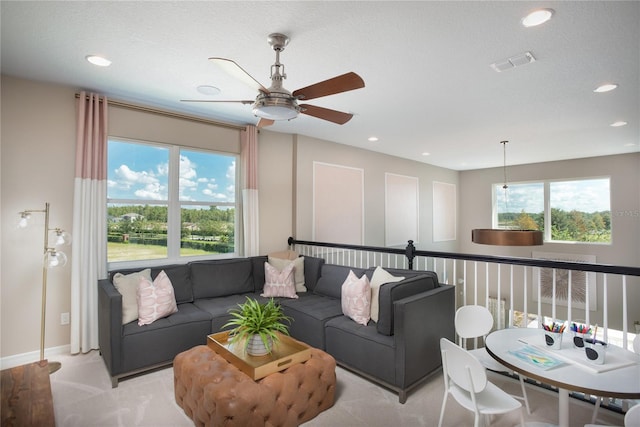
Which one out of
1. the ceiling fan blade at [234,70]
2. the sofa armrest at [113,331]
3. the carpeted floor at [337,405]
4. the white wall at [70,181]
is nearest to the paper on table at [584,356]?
the carpeted floor at [337,405]

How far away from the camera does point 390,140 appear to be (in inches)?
216

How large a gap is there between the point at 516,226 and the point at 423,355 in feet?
21.8

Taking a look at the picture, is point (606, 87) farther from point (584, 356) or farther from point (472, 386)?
point (472, 386)

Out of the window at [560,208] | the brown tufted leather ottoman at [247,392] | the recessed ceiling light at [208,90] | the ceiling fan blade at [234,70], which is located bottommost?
the brown tufted leather ottoman at [247,392]

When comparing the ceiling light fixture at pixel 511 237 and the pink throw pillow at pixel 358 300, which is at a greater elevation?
the ceiling light fixture at pixel 511 237

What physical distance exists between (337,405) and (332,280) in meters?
1.54

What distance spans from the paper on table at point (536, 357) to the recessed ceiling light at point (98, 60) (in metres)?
3.72

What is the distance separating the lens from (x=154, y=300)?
9.78 ft

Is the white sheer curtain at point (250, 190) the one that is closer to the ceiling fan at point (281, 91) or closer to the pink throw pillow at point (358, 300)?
the pink throw pillow at point (358, 300)

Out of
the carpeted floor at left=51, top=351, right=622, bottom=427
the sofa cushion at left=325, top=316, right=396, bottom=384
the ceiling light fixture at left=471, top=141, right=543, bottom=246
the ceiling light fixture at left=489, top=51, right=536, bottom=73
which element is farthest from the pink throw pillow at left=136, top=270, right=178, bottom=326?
the ceiling light fixture at left=489, top=51, right=536, bottom=73

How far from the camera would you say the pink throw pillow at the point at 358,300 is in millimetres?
2936

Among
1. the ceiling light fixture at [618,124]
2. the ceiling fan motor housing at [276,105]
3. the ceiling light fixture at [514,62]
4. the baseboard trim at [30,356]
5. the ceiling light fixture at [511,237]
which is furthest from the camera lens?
the ceiling light fixture at [618,124]

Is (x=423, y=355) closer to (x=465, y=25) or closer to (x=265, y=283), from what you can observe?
(x=265, y=283)

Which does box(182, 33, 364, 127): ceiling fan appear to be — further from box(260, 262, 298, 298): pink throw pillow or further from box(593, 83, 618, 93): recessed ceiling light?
box(593, 83, 618, 93): recessed ceiling light
